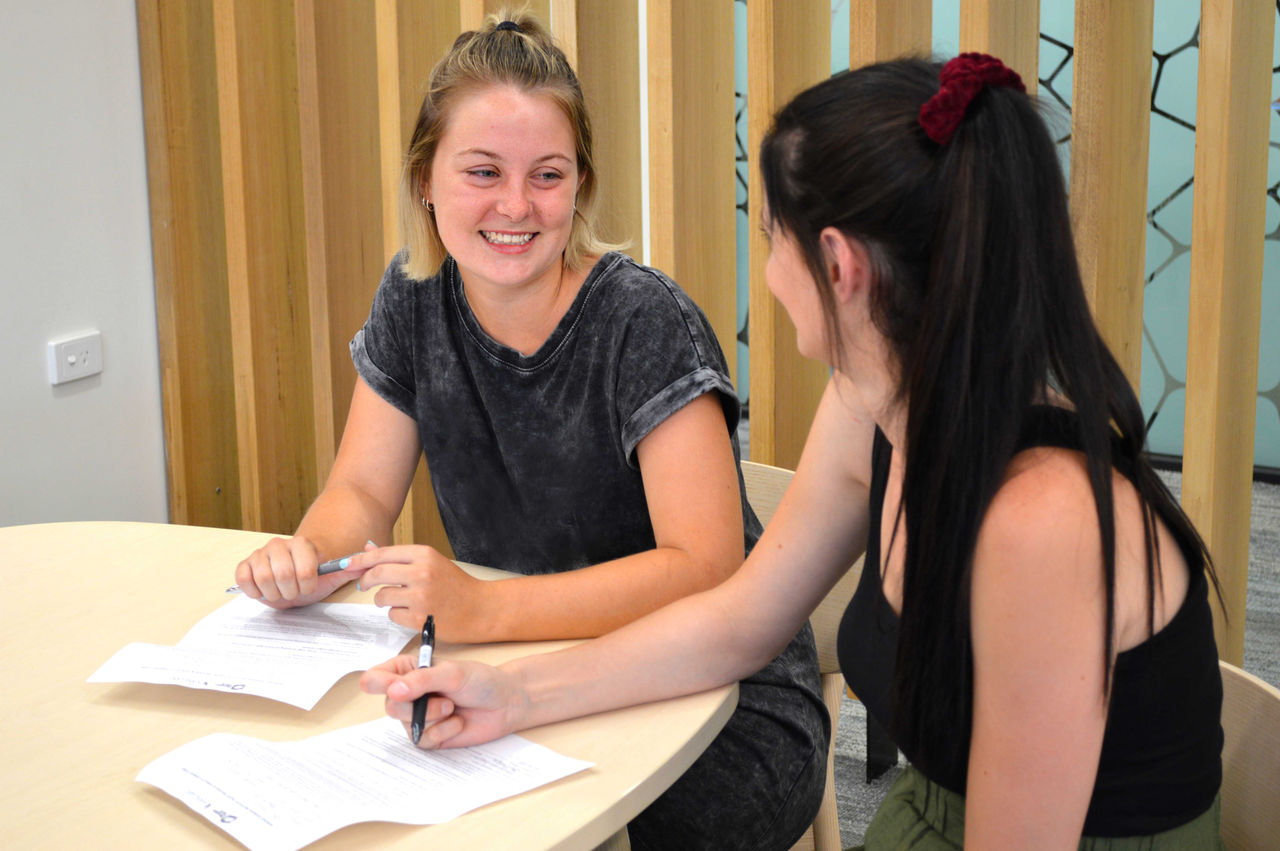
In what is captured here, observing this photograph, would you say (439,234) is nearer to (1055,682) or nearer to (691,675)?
(691,675)

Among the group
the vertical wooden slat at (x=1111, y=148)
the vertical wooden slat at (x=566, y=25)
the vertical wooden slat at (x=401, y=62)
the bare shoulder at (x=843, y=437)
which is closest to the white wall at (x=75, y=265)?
the vertical wooden slat at (x=401, y=62)

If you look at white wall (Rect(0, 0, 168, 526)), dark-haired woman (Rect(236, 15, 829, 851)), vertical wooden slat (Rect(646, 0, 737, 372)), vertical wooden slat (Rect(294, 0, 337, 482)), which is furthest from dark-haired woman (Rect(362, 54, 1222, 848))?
white wall (Rect(0, 0, 168, 526))

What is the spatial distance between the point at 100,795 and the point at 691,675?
20.9 inches

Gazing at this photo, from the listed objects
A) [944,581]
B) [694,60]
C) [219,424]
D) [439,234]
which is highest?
[694,60]

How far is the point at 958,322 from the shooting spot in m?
0.91

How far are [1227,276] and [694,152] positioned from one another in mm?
1001

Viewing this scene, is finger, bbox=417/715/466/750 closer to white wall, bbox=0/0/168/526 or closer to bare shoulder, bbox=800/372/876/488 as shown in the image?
bare shoulder, bbox=800/372/876/488

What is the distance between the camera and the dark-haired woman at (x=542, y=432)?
1.32m

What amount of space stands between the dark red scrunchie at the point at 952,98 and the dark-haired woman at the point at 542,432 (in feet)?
1.83

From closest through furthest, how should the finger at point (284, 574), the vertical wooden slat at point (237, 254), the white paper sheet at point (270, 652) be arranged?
1. the white paper sheet at point (270, 652)
2. the finger at point (284, 574)
3. the vertical wooden slat at point (237, 254)

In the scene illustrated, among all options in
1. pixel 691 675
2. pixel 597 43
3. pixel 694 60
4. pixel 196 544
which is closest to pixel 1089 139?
pixel 694 60

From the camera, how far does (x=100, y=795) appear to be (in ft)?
3.19

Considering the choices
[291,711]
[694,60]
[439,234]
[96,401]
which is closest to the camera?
[291,711]

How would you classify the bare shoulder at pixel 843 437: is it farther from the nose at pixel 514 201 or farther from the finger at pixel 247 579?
the finger at pixel 247 579
